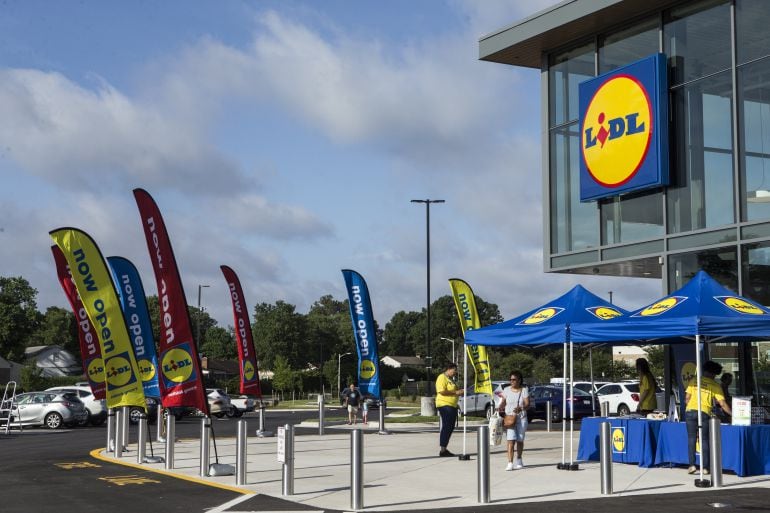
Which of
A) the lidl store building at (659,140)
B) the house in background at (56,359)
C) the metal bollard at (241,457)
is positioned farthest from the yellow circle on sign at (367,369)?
the house in background at (56,359)

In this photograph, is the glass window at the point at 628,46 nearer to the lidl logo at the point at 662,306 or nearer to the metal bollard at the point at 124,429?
the lidl logo at the point at 662,306

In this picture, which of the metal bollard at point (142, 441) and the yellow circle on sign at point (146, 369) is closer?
the metal bollard at point (142, 441)

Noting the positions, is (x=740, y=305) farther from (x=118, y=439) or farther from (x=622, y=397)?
(x=622, y=397)

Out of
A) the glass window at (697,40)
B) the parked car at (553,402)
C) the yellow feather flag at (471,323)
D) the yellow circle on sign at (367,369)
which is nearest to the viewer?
the glass window at (697,40)

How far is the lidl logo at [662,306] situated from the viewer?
52.5 feet

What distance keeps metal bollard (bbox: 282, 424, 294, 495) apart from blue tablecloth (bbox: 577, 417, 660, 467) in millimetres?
5843

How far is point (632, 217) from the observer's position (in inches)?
922

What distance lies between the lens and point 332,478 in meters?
15.7

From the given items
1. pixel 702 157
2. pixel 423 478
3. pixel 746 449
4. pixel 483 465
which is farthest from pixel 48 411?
pixel 746 449

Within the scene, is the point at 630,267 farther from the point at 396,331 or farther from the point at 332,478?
the point at 396,331

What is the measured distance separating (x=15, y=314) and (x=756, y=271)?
2775 inches

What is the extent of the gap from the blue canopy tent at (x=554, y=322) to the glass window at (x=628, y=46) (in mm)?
7615

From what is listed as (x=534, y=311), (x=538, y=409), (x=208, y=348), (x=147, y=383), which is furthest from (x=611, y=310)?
(x=208, y=348)

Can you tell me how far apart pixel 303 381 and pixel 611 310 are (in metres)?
72.1
